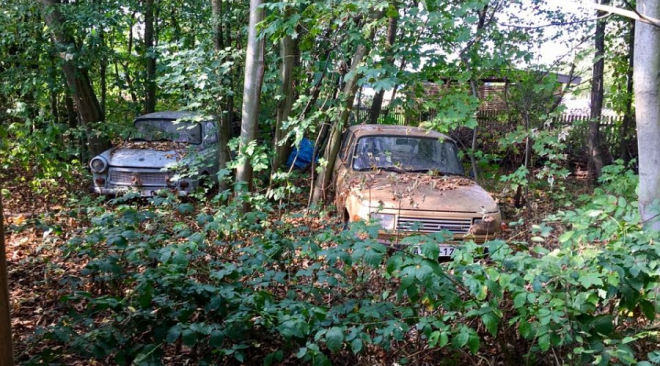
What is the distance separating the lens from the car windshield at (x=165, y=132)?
9.80 meters

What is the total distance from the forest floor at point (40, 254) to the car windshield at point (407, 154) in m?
1.26

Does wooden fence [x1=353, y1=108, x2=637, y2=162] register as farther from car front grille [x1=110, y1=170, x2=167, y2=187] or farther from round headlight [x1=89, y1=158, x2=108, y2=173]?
round headlight [x1=89, y1=158, x2=108, y2=173]

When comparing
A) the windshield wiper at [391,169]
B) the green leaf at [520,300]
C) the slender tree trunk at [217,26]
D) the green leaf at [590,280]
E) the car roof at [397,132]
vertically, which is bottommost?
the green leaf at [520,300]

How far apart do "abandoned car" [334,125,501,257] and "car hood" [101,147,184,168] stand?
3.21 m

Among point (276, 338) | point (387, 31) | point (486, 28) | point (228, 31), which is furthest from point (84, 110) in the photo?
point (276, 338)

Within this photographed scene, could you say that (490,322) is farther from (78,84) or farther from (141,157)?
(78,84)

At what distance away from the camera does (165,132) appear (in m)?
9.77

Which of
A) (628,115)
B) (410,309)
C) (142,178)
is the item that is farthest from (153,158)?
(628,115)

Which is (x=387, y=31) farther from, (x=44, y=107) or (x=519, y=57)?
(x=44, y=107)

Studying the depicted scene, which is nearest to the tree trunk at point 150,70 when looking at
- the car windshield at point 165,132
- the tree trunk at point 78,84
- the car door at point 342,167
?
the tree trunk at point 78,84

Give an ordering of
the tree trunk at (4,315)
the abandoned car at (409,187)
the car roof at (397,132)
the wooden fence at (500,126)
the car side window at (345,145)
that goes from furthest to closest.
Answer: the wooden fence at (500,126) < the car side window at (345,145) < the car roof at (397,132) < the abandoned car at (409,187) < the tree trunk at (4,315)

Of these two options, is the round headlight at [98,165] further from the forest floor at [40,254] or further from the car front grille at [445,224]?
the car front grille at [445,224]

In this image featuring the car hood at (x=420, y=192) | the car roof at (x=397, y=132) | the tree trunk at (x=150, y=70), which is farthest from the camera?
the tree trunk at (x=150, y=70)

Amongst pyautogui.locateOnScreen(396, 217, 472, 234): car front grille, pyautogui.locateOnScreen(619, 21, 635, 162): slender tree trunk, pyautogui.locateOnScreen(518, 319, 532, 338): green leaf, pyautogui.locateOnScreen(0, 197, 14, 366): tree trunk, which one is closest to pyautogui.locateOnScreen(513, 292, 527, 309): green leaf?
pyautogui.locateOnScreen(518, 319, 532, 338): green leaf
